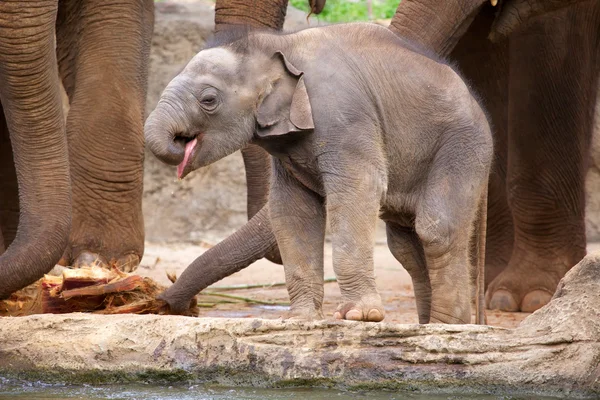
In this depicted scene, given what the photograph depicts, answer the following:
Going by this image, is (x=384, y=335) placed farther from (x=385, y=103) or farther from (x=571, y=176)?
(x=571, y=176)

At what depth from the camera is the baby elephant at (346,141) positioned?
12.9ft

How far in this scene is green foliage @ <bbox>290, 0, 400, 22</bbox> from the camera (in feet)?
42.1

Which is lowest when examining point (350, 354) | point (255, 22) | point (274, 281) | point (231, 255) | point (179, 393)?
point (274, 281)

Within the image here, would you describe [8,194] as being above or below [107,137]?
below

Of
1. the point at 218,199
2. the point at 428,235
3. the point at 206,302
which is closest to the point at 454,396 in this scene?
the point at 428,235

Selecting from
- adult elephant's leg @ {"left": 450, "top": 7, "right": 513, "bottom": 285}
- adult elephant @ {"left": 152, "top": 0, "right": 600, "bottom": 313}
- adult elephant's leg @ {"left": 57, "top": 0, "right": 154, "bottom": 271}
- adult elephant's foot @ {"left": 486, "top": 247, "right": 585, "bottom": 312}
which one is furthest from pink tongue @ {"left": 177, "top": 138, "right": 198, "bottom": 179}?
adult elephant's leg @ {"left": 450, "top": 7, "right": 513, "bottom": 285}

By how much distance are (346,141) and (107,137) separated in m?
1.84

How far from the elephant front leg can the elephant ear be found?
26cm

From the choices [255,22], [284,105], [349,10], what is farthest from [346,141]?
[349,10]

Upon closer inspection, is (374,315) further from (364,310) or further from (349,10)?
(349,10)

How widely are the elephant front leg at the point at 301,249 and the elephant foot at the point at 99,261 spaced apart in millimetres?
1392

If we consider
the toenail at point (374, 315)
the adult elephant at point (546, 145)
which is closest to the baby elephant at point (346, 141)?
the toenail at point (374, 315)

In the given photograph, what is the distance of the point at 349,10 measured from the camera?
13352mm

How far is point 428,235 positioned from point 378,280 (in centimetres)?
307
